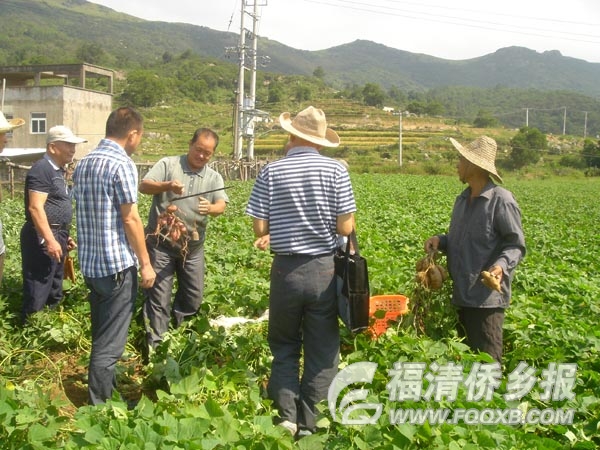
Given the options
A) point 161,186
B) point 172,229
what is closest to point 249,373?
point 172,229

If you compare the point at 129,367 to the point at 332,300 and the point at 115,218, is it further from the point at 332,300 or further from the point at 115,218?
the point at 332,300

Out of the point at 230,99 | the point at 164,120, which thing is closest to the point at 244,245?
the point at 164,120

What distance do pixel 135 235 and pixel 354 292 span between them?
4.51 ft

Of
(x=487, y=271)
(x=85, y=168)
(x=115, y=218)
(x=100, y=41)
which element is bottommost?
(x=487, y=271)

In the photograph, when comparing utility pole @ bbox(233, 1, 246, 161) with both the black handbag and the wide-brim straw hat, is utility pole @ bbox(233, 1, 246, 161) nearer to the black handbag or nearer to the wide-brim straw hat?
the wide-brim straw hat

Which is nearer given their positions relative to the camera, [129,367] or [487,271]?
[487,271]

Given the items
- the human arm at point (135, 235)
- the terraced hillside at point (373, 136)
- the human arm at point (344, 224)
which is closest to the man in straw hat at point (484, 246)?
the human arm at point (344, 224)

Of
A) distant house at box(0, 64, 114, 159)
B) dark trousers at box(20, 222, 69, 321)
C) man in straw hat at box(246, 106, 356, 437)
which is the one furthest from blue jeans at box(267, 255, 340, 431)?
distant house at box(0, 64, 114, 159)

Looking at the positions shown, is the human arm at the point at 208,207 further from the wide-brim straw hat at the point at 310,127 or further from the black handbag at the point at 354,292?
the black handbag at the point at 354,292

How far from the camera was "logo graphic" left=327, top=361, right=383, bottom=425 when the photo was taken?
125 inches

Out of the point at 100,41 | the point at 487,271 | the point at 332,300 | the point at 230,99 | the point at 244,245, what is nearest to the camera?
the point at 332,300

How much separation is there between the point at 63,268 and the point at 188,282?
1311mm

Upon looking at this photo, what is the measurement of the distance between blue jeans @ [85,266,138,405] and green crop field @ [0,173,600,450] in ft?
0.63

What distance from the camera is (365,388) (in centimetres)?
374
